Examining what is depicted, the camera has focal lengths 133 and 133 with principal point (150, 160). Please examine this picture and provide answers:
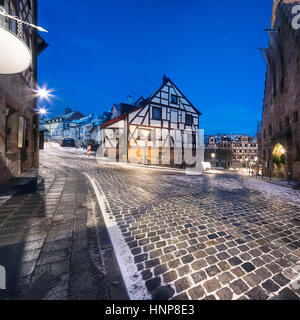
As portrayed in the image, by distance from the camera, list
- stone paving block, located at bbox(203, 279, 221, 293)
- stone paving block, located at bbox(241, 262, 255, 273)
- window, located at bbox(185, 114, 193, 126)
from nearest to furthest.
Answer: stone paving block, located at bbox(203, 279, 221, 293), stone paving block, located at bbox(241, 262, 255, 273), window, located at bbox(185, 114, 193, 126)

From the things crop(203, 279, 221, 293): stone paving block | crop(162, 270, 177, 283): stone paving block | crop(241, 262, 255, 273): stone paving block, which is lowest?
crop(241, 262, 255, 273): stone paving block

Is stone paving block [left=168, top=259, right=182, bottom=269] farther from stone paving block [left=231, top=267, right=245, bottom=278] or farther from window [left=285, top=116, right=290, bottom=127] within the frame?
window [left=285, top=116, right=290, bottom=127]

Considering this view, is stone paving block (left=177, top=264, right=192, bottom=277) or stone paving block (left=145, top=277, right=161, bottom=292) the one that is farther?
stone paving block (left=177, top=264, right=192, bottom=277)

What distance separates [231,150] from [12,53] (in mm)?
47954

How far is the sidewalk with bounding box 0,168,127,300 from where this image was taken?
148cm

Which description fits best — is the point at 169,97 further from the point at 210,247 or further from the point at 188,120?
the point at 210,247

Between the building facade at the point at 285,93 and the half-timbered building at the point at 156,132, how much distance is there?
32.0 ft

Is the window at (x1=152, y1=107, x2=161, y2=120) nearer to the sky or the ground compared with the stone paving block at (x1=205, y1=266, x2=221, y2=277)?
nearer to the sky

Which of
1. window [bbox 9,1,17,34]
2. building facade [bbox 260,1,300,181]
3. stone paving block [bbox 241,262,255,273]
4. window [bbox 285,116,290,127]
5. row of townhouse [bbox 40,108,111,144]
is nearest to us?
stone paving block [bbox 241,262,255,273]

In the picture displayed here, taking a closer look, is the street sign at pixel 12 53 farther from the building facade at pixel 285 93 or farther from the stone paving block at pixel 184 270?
the building facade at pixel 285 93

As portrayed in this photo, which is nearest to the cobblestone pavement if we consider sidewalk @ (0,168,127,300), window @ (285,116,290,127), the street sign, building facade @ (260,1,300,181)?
sidewalk @ (0,168,127,300)

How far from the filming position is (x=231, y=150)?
136ft

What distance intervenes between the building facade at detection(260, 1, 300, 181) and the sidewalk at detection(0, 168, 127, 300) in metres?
11.3
